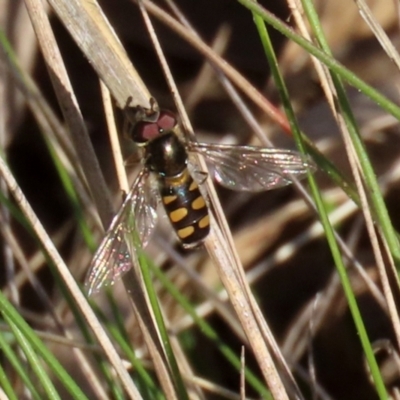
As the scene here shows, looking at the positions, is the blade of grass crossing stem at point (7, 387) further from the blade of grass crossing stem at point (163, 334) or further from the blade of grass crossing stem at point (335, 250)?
the blade of grass crossing stem at point (335, 250)

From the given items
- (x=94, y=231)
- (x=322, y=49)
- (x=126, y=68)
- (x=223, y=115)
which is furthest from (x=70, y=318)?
(x=322, y=49)

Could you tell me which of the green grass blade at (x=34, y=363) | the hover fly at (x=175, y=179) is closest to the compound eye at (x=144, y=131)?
the hover fly at (x=175, y=179)

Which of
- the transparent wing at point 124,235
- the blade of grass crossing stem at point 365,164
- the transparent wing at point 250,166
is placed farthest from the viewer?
the transparent wing at point 250,166

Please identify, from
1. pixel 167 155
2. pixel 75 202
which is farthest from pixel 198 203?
pixel 75 202

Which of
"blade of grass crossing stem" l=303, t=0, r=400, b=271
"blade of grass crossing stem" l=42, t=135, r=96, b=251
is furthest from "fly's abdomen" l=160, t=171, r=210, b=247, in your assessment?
"blade of grass crossing stem" l=303, t=0, r=400, b=271

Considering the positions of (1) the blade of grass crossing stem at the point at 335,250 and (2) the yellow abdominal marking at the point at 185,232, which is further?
(2) the yellow abdominal marking at the point at 185,232

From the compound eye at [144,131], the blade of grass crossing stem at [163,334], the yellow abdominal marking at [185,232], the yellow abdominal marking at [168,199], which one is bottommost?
the blade of grass crossing stem at [163,334]

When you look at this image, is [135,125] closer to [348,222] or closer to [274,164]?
[274,164]
